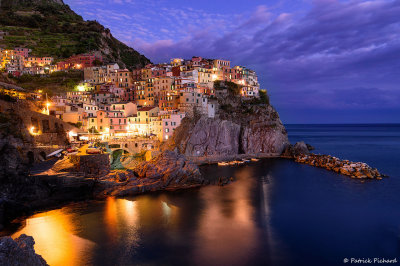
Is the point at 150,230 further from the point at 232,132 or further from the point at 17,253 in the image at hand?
the point at 232,132

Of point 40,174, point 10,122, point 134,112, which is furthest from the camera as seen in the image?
point 134,112

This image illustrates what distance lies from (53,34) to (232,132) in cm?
5768

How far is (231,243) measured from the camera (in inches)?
655

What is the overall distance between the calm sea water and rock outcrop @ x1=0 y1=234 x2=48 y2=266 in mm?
4447

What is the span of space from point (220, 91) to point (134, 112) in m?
16.0

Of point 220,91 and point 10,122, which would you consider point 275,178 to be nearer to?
point 220,91

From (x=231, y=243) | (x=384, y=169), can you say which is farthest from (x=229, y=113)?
(x=231, y=243)

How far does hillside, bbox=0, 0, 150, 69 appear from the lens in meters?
64.6

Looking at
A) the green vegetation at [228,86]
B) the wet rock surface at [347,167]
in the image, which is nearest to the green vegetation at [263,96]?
the green vegetation at [228,86]

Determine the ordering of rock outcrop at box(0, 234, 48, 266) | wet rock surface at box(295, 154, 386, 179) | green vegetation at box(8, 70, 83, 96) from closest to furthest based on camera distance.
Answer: rock outcrop at box(0, 234, 48, 266) → wet rock surface at box(295, 154, 386, 179) → green vegetation at box(8, 70, 83, 96)

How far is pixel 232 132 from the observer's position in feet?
150

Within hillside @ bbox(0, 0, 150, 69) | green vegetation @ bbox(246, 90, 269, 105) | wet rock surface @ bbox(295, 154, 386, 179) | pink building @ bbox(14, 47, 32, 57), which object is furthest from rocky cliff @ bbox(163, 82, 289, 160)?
pink building @ bbox(14, 47, 32, 57)

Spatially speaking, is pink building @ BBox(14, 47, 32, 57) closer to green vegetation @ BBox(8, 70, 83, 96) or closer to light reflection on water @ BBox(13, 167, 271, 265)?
green vegetation @ BBox(8, 70, 83, 96)

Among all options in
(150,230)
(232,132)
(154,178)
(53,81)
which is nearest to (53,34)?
(53,81)
